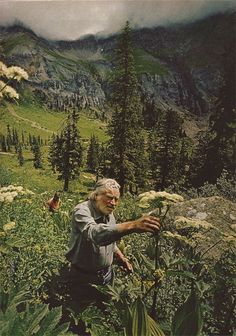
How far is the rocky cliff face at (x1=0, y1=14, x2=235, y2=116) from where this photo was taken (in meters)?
3.82

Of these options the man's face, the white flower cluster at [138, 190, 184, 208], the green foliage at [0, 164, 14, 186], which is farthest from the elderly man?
the green foliage at [0, 164, 14, 186]

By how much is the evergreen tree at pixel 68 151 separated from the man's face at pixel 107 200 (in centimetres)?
149

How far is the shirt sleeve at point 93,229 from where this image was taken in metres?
2.24

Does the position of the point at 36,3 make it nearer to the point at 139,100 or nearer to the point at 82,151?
the point at 139,100

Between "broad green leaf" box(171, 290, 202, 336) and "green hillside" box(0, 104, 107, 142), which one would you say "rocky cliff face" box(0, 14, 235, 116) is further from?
"broad green leaf" box(171, 290, 202, 336)

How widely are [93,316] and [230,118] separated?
11.2 ft

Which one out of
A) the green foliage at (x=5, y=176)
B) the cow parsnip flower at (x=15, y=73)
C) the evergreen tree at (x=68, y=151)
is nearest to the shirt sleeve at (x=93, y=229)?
the cow parsnip flower at (x=15, y=73)

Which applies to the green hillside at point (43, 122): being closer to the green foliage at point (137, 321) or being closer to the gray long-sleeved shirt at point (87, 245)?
the gray long-sleeved shirt at point (87, 245)

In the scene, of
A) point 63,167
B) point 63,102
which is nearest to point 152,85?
point 63,102

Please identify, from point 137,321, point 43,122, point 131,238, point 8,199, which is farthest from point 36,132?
point 137,321

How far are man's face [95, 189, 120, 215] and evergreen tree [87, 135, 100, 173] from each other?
143cm

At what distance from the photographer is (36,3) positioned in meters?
3.75

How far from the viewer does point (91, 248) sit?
8.98 feet

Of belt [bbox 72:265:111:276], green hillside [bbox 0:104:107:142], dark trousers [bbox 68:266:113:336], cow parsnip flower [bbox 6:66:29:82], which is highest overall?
cow parsnip flower [bbox 6:66:29:82]
